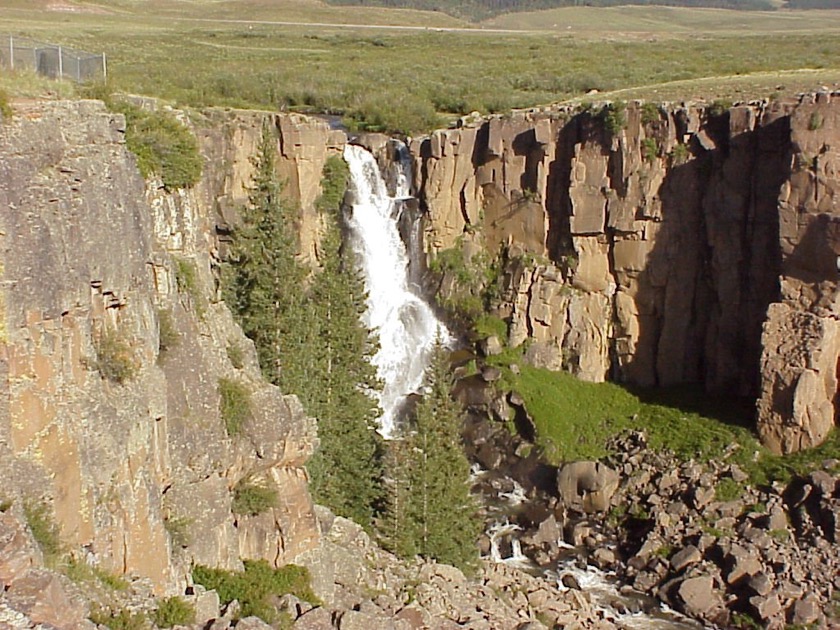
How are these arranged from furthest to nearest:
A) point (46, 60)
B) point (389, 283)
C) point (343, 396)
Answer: point (389, 283) < point (343, 396) < point (46, 60)

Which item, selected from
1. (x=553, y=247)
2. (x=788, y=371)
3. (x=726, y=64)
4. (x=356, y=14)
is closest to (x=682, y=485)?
(x=788, y=371)

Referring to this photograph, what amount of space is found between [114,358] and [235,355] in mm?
5029

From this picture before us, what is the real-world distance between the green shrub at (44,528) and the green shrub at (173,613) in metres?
1.91

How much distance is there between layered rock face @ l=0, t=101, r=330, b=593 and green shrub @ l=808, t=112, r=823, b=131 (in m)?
21.6

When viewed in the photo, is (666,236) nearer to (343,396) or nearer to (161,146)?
(343,396)

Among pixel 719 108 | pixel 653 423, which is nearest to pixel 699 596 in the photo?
pixel 653 423

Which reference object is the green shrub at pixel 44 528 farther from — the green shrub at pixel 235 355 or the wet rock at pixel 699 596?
the wet rock at pixel 699 596

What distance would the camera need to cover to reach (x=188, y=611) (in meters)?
16.0

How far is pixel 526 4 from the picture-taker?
166 metres

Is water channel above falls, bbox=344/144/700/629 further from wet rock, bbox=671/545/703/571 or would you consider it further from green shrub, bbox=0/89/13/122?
green shrub, bbox=0/89/13/122

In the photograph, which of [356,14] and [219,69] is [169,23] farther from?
[219,69]

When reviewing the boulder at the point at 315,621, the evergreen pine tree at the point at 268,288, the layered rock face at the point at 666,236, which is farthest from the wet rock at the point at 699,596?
the boulder at the point at 315,621

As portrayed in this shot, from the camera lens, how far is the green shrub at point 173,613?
15.2 m

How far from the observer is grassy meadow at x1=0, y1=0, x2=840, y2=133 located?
4984 centimetres
